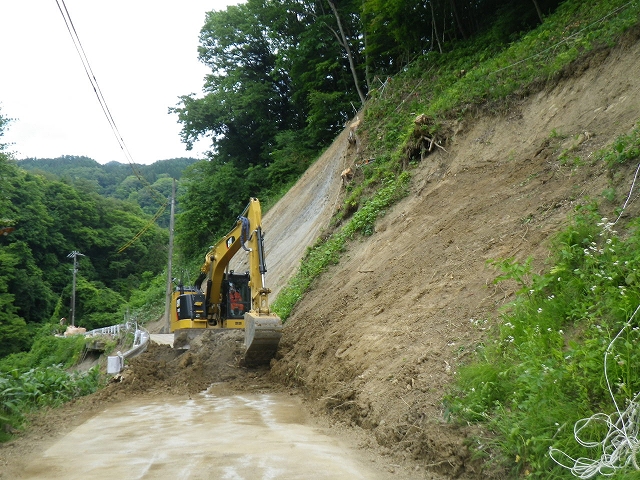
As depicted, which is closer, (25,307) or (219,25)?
(219,25)

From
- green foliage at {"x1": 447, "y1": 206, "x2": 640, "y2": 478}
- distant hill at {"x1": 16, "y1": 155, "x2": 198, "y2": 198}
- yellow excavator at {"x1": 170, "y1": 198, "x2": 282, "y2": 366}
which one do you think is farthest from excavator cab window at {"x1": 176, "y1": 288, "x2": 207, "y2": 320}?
distant hill at {"x1": 16, "y1": 155, "x2": 198, "y2": 198}

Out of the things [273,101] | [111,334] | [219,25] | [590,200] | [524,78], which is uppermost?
[219,25]

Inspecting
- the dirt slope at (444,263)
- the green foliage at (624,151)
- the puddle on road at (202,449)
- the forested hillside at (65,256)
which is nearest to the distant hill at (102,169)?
the forested hillside at (65,256)

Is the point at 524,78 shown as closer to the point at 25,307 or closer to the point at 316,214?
the point at 316,214

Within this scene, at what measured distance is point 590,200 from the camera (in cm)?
676

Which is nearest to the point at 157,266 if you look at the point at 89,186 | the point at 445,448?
the point at 89,186

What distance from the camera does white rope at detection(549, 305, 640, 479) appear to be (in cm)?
346

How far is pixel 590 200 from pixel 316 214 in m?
14.2

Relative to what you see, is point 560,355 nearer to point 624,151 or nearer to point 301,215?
point 624,151

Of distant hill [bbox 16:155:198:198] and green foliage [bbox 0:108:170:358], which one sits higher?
distant hill [bbox 16:155:198:198]

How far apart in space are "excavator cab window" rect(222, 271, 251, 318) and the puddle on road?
5.98 meters

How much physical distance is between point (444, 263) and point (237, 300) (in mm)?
7353

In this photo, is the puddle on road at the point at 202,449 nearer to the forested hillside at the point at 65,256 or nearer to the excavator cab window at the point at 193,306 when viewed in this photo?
the excavator cab window at the point at 193,306

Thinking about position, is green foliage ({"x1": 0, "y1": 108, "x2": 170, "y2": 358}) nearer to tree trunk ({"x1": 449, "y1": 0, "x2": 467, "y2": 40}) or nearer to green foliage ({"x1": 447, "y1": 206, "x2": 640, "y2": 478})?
tree trunk ({"x1": 449, "y1": 0, "x2": 467, "y2": 40})
